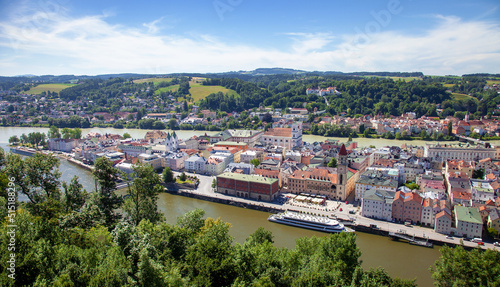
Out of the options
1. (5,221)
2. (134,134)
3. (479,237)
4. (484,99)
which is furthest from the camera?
(484,99)

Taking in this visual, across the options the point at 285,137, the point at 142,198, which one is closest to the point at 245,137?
the point at 285,137

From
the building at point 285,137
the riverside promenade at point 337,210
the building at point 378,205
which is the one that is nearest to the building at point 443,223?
the riverside promenade at point 337,210

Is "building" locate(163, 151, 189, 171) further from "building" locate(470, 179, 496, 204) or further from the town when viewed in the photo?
"building" locate(470, 179, 496, 204)

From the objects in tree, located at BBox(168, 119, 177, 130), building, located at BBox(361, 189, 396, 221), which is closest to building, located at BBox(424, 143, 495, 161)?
building, located at BBox(361, 189, 396, 221)

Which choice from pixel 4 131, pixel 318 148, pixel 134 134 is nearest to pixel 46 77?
pixel 4 131

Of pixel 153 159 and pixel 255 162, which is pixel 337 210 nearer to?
pixel 255 162

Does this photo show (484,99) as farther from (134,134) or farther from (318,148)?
(134,134)
